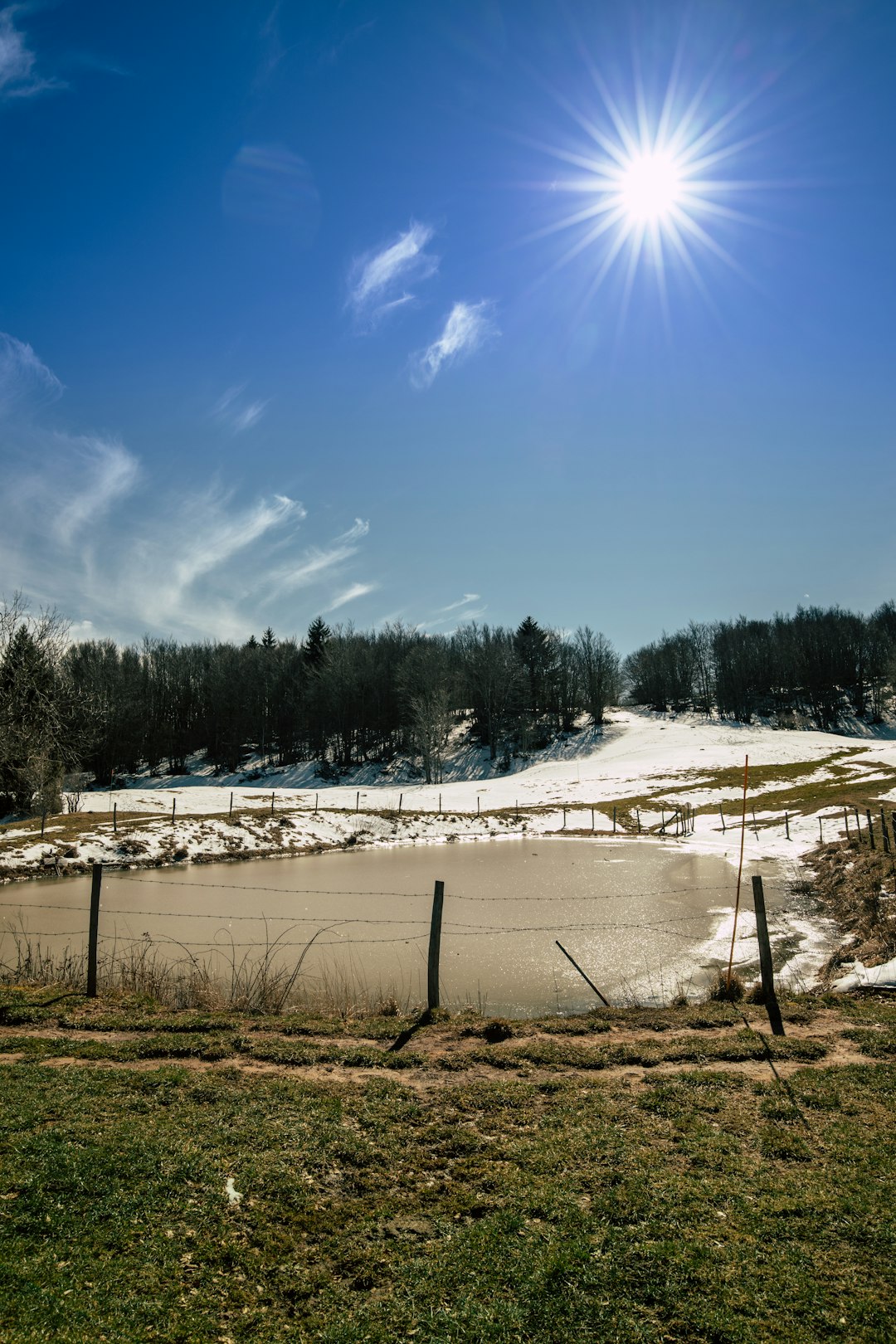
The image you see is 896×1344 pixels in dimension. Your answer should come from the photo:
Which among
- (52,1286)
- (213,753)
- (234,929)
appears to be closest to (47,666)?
(234,929)

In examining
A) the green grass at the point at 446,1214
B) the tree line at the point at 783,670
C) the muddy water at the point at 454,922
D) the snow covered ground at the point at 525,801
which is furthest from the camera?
the tree line at the point at 783,670

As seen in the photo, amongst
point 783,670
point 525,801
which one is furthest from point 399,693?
point 783,670

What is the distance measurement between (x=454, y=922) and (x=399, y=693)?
191 feet

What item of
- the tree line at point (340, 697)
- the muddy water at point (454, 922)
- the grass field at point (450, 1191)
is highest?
the tree line at point (340, 697)

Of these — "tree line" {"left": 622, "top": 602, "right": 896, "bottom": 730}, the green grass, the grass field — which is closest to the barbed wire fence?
the grass field

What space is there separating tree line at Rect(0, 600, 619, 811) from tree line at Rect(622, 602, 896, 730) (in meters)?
16.1

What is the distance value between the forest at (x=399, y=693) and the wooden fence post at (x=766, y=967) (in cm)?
5473

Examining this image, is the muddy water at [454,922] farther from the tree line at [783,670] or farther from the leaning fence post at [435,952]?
the tree line at [783,670]

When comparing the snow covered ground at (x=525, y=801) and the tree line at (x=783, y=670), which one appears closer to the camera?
the snow covered ground at (x=525, y=801)

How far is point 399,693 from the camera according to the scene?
242 ft

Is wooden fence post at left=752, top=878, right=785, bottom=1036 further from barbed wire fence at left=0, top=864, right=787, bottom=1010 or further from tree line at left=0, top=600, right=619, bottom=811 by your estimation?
tree line at left=0, top=600, right=619, bottom=811

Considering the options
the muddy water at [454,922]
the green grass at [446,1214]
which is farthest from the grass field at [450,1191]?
the muddy water at [454,922]

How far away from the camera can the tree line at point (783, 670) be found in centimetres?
8444

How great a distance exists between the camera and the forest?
68812mm
